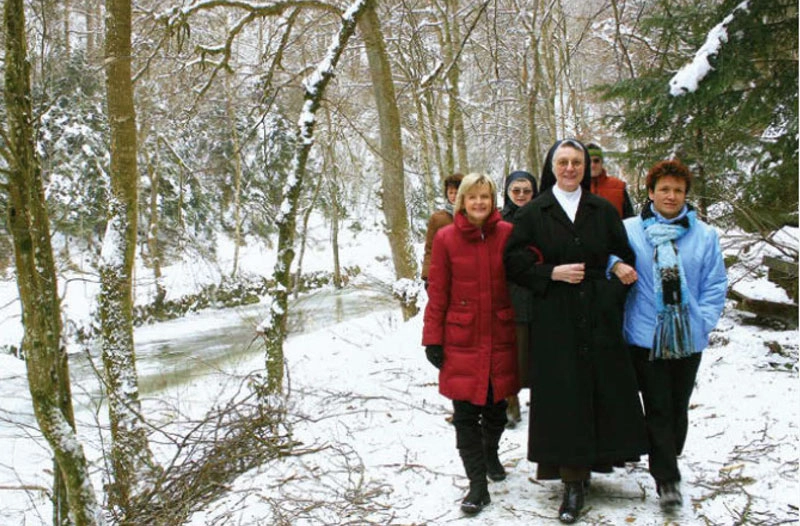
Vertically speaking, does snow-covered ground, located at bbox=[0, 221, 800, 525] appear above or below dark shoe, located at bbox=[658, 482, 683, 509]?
below

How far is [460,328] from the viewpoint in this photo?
10.4ft

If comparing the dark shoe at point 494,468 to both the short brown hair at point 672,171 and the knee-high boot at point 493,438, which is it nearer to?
the knee-high boot at point 493,438

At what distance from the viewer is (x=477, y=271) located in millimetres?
3189

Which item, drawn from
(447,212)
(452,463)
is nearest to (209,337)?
(447,212)

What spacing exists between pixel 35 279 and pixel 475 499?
2.60 metres

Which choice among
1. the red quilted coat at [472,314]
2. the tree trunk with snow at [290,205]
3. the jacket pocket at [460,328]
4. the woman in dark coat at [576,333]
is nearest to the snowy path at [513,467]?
the woman in dark coat at [576,333]

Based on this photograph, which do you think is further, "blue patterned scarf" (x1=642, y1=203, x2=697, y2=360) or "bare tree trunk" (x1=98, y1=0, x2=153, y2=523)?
"bare tree trunk" (x1=98, y1=0, x2=153, y2=523)

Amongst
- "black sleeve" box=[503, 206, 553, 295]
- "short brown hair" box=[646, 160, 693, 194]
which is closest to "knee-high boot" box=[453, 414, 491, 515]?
"black sleeve" box=[503, 206, 553, 295]

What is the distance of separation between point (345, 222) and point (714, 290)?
1047 inches

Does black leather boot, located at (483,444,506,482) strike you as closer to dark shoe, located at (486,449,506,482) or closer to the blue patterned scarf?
dark shoe, located at (486,449,506,482)

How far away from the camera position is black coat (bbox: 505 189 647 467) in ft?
9.70

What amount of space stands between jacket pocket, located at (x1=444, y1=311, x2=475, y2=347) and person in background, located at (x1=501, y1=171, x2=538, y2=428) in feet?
0.98

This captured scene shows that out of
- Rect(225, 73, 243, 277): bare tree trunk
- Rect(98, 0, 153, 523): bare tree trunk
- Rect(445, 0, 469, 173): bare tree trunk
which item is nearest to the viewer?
Rect(98, 0, 153, 523): bare tree trunk

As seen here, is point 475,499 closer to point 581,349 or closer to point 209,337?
point 581,349
